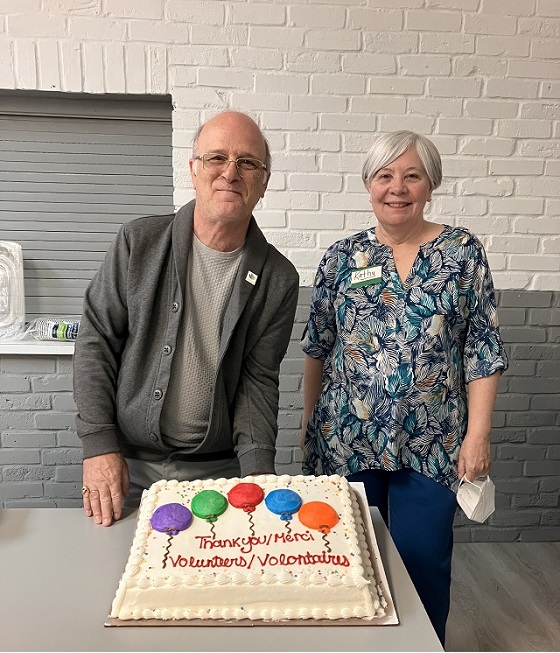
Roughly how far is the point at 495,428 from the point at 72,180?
2.14 m

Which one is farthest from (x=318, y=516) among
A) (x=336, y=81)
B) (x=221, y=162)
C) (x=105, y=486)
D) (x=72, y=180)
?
(x=72, y=180)

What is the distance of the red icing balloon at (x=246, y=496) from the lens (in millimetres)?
979

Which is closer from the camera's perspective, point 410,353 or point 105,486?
point 105,486

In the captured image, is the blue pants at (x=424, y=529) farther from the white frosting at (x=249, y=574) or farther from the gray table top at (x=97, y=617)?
the white frosting at (x=249, y=574)

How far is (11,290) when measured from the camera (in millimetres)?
2230

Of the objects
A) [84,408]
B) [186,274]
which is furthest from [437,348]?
[84,408]

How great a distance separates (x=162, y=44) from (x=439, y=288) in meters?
1.46

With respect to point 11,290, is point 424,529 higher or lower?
lower

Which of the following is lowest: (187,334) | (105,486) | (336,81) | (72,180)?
(105,486)

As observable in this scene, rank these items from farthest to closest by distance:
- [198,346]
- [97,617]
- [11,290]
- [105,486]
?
[11,290]
[198,346]
[105,486]
[97,617]

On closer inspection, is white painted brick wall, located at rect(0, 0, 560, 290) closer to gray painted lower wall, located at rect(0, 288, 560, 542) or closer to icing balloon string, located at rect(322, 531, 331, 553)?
gray painted lower wall, located at rect(0, 288, 560, 542)

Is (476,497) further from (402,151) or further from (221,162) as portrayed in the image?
(221,162)

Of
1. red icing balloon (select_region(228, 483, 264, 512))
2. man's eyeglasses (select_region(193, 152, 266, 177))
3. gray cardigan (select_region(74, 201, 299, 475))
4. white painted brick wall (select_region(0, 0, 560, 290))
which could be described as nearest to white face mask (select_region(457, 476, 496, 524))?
gray cardigan (select_region(74, 201, 299, 475))

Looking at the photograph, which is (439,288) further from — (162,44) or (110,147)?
(110,147)
